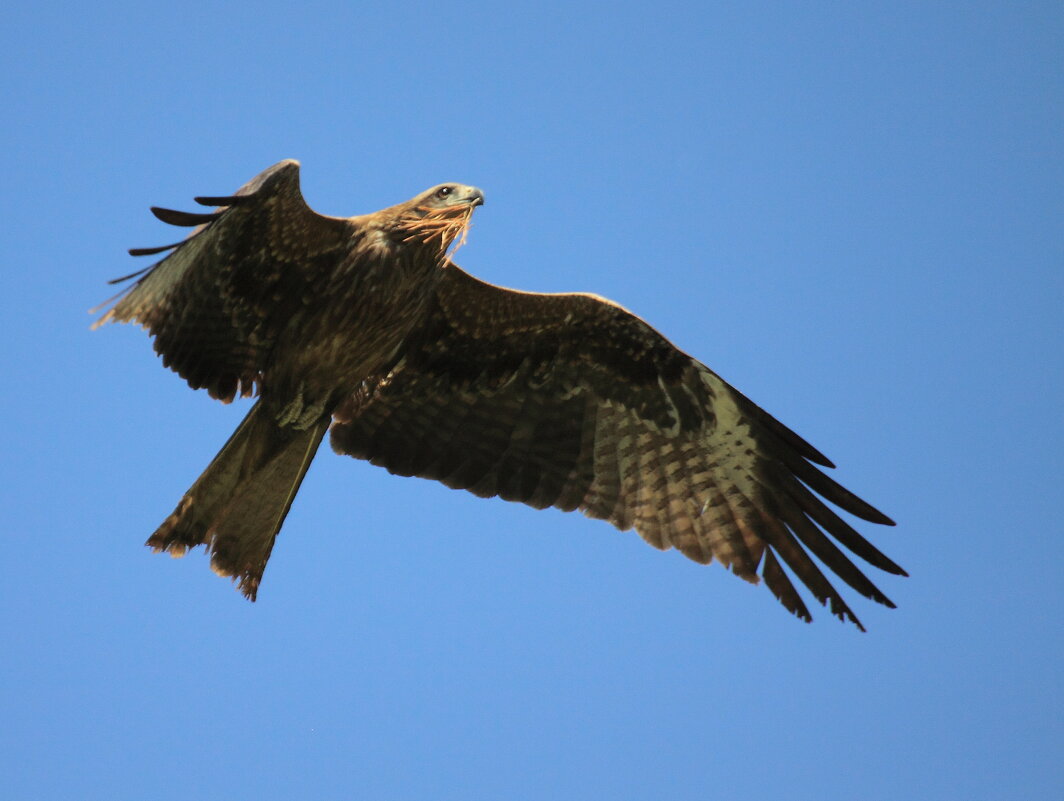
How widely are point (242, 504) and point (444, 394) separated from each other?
1555 millimetres

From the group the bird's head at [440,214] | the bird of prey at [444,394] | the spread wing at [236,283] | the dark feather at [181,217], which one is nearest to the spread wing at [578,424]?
the bird of prey at [444,394]

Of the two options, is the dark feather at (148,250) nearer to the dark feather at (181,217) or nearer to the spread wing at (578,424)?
the dark feather at (181,217)

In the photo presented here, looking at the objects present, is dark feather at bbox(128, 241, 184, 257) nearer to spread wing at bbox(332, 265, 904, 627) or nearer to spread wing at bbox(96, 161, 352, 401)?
spread wing at bbox(96, 161, 352, 401)

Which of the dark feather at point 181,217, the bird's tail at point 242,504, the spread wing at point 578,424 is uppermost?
the spread wing at point 578,424

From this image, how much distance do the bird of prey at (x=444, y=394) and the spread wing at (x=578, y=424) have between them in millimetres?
12

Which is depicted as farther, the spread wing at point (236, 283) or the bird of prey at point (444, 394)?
the bird of prey at point (444, 394)

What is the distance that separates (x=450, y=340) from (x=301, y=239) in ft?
4.08

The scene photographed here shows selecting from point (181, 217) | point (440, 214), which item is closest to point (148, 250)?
point (181, 217)

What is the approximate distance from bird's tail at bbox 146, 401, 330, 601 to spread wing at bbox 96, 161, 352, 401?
14.6 inches

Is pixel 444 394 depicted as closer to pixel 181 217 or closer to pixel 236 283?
pixel 236 283

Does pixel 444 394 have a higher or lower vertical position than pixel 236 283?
higher

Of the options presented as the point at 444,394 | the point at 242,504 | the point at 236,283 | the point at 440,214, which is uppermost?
the point at 440,214

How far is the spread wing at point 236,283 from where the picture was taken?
660cm

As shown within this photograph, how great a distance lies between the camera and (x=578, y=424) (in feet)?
26.5
